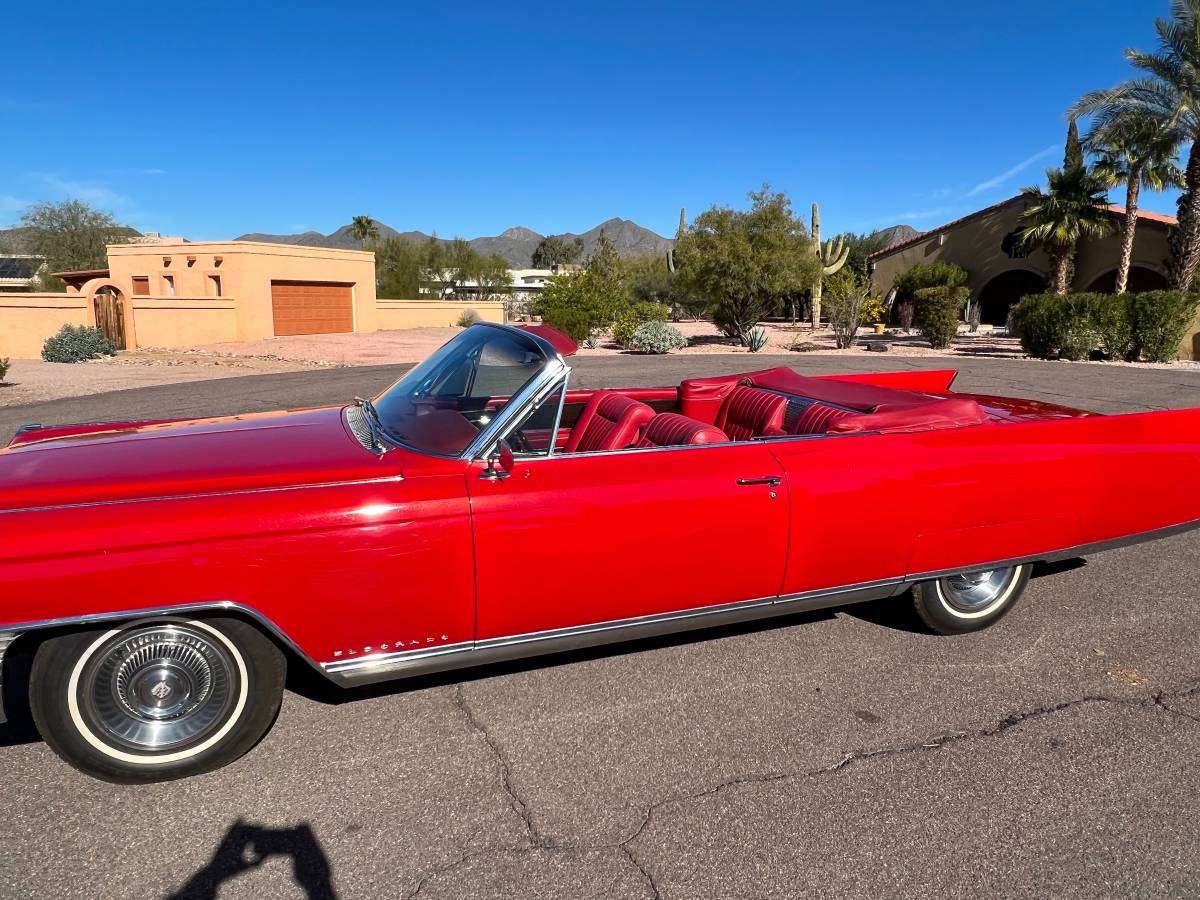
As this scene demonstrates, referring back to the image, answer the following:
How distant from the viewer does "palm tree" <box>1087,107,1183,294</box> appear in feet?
67.9

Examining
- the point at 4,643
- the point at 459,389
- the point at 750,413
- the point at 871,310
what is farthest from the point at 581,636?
the point at 871,310

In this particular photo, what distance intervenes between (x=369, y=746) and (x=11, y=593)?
1191 mm

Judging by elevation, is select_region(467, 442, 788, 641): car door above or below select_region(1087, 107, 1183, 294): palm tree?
below

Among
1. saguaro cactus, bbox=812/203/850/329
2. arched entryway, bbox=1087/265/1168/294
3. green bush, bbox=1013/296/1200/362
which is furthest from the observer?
saguaro cactus, bbox=812/203/850/329

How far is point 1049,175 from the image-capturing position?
87.3ft

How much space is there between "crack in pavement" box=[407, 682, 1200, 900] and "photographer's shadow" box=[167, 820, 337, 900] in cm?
28

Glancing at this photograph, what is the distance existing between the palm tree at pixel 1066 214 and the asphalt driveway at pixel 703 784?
1081 inches

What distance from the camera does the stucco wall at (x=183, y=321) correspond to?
25959 mm

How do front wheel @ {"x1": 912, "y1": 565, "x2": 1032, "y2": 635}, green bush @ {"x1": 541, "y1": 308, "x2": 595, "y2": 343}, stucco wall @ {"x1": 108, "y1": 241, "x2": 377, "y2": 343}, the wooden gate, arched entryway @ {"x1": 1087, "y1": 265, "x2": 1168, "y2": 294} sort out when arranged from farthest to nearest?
stucco wall @ {"x1": 108, "y1": 241, "x2": 377, "y2": 343} → arched entryway @ {"x1": 1087, "y1": 265, "x2": 1168, "y2": 294} → the wooden gate → green bush @ {"x1": 541, "y1": 308, "x2": 595, "y2": 343} → front wheel @ {"x1": 912, "y1": 565, "x2": 1032, "y2": 635}

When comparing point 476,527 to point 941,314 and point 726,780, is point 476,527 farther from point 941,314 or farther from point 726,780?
point 941,314

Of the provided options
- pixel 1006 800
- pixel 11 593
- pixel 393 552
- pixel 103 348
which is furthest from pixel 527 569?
pixel 103 348

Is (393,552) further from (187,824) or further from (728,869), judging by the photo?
(728,869)

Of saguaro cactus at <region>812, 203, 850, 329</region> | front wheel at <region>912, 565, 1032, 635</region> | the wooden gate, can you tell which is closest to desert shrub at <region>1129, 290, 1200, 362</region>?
saguaro cactus at <region>812, 203, 850, 329</region>

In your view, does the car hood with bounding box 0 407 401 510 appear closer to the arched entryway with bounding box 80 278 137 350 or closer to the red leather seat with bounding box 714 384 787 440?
the red leather seat with bounding box 714 384 787 440
